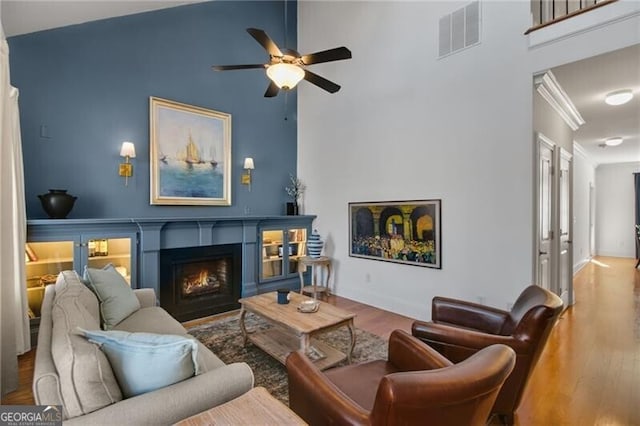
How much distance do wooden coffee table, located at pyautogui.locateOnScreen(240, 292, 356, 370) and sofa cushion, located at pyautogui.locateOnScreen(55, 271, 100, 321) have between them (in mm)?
1212

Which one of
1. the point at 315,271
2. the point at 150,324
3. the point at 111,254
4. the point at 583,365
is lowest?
the point at 583,365

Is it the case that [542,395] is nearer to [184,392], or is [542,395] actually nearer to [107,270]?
[184,392]

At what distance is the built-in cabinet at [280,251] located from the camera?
15.9ft

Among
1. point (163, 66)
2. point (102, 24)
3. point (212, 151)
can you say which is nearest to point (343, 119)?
point (212, 151)

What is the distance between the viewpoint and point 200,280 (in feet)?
13.6

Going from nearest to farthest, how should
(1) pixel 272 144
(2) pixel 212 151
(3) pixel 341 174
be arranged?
(2) pixel 212 151, (3) pixel 341 174, (1) pixel 272 144

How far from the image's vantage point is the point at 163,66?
4.15m

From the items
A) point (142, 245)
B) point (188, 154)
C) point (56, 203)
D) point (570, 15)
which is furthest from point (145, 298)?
point (570, 15)

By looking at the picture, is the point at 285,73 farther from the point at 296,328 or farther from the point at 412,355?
the point at 412,355

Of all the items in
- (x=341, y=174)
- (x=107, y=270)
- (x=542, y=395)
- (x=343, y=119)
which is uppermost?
(x=343, y=119)

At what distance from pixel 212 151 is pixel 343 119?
203cm

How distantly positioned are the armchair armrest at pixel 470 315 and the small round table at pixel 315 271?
Answer: 7.28 ft

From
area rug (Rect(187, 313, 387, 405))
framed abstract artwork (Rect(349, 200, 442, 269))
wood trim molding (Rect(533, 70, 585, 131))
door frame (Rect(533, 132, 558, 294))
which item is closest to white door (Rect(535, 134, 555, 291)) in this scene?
door frame (Rect(533, 132, 558, 294))

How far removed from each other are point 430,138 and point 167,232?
3.39m
